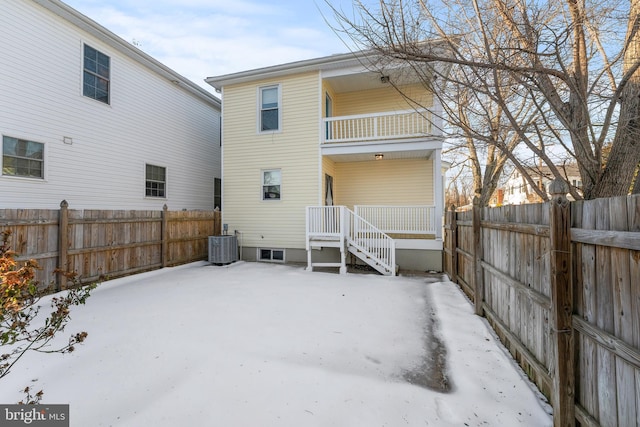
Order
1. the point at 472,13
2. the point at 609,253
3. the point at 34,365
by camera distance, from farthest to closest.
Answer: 1. the point at 472,13
2. the point at 34,365
3. the point at 609,253

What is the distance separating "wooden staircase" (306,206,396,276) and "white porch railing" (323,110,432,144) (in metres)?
2.43

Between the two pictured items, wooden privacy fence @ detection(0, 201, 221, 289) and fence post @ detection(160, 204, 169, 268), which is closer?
wooden privacy fence @ detection(0, 201, 221, 289)

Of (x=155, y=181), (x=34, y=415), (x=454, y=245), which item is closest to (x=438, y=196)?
(x=454, y=245)

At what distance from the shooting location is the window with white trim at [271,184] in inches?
384

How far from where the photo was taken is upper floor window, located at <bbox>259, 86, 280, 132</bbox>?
32.2ft

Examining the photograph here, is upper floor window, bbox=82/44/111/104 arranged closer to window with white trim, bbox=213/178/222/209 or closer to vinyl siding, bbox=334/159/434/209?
window with white trim, bbox=213/178/222/209

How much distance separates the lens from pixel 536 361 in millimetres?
2604

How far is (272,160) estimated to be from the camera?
9.75 meters

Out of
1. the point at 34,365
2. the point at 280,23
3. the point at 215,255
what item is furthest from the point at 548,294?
the point at 215,255

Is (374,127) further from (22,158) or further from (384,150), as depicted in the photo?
(22,158)

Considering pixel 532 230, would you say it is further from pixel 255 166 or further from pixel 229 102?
pixel 229 102

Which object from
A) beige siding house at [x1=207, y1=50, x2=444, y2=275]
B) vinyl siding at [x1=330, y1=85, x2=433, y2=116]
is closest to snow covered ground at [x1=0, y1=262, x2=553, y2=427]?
beige siding house at [x1=207, y1=50, x2=444, y2=275]

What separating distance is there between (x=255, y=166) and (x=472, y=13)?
24.6ft

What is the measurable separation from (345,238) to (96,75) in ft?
27.5
